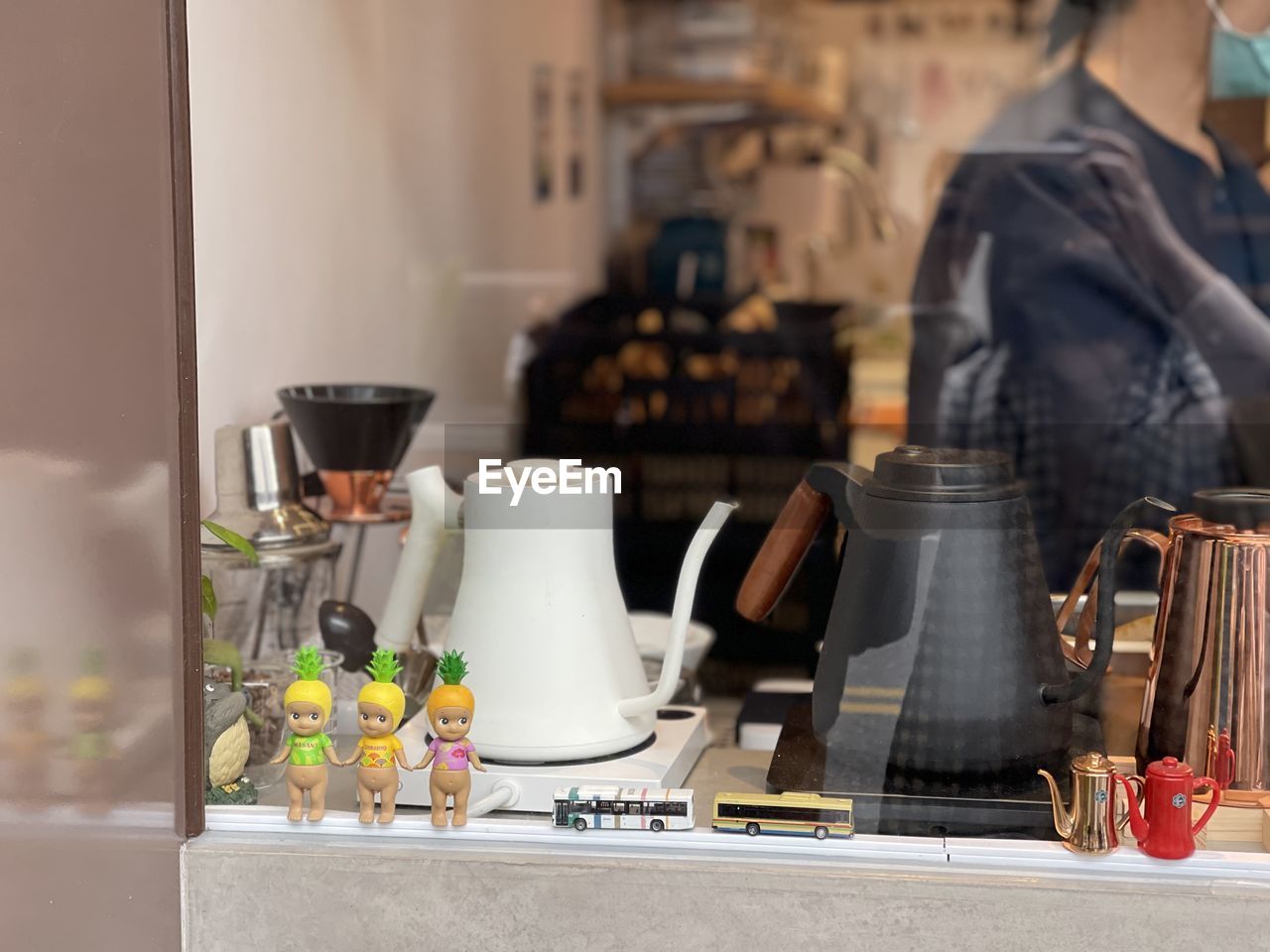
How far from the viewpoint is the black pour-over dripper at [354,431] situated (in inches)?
46.4

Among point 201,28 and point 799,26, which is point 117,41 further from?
point 799,26

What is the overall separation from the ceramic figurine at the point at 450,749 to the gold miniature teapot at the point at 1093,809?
368mm

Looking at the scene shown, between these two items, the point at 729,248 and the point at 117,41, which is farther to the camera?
the point at 729,248

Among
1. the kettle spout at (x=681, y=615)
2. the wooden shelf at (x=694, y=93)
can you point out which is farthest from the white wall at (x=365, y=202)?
the wooden shelf at (x=694, y=93)

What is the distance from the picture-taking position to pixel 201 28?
1119 millimetres

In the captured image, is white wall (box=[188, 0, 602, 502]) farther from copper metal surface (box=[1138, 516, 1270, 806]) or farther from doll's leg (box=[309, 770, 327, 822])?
copper metal surface (box=[1138, 516, 1270, 806])

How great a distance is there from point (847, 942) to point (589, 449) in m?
1.45

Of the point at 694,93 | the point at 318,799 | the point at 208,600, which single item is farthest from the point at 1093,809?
the point at 694,93

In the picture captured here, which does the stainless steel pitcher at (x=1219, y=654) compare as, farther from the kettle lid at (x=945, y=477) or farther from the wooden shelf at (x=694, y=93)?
the wooden shelf at (x=694, y=93)

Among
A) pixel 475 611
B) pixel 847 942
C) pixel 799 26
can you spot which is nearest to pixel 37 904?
pixel 475 611

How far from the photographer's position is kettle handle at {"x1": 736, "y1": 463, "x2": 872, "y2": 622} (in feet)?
3.22

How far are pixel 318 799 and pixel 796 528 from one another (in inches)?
14.7

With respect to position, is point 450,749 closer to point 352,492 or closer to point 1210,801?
point 352,492

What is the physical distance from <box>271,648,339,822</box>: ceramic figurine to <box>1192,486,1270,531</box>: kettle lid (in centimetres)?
59
